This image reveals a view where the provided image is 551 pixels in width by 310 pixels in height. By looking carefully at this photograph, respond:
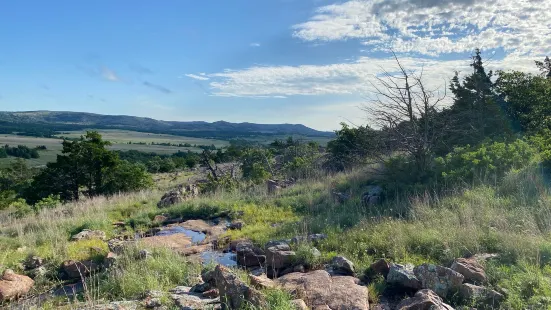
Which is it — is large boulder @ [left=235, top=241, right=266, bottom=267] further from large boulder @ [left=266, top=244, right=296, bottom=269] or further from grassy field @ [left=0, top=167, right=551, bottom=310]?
grassy field @ [left=0, top=167, right=551, bottom=310]

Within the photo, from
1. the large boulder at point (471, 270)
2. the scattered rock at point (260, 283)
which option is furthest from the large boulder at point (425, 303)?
the scattered rock at point (260, 283)

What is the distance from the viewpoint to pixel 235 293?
3.77m

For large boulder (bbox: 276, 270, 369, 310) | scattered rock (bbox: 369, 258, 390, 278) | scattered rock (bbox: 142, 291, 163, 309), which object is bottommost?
scattered rock (bbox: 142, 291, 163, 309)

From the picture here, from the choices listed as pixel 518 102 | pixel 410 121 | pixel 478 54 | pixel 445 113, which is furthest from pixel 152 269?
pixel 478 54

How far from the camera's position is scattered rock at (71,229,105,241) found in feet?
25.9

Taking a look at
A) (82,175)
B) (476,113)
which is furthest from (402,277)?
(82,175)

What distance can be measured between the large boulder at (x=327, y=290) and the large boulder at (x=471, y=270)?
1076 mm

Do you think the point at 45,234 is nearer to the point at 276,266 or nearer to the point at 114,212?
the point at 114,212

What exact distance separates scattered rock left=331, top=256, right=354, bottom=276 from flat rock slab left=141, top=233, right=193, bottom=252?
2.78 m

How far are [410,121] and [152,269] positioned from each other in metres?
7.71

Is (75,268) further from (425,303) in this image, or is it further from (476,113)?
(476,113)

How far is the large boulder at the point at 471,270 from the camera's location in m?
4.22

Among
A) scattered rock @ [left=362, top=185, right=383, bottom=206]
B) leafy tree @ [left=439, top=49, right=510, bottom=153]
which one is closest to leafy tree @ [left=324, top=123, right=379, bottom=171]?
leafy tree @ [left=439, top=49, right=510, bottom=153]

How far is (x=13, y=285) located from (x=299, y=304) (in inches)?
150
